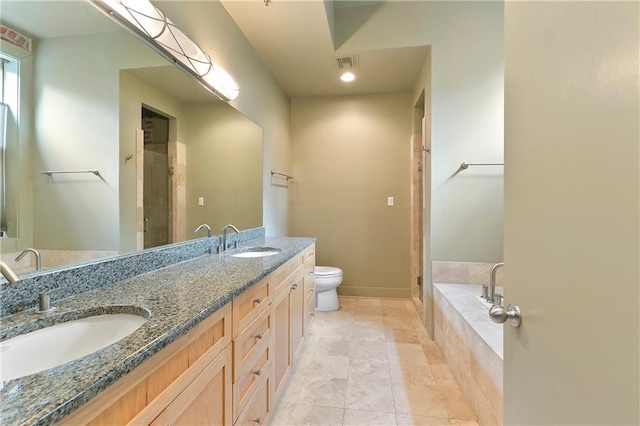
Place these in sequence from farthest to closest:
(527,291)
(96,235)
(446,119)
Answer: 1. (446,119)
2. (96,235)
3. (527,291)

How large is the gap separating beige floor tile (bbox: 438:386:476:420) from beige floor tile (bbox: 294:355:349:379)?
61cm

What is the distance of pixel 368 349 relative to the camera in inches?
90.9

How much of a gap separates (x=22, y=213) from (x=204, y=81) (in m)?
1.21

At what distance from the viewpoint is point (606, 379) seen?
48 centimetres

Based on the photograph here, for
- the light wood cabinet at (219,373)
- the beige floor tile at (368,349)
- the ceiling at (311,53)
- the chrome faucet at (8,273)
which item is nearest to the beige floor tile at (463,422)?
the beige floor tile at (368,349)

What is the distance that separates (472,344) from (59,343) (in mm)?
1831

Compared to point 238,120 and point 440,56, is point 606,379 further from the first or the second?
point 440,56

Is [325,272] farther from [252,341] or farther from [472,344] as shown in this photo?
[252,341]

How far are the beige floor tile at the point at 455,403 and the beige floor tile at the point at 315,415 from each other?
612mm

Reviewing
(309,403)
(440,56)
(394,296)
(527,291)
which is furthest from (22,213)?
(394,296)

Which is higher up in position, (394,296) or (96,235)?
(96,235)

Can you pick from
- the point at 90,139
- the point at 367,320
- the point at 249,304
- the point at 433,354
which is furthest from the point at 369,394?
the point at 90,139

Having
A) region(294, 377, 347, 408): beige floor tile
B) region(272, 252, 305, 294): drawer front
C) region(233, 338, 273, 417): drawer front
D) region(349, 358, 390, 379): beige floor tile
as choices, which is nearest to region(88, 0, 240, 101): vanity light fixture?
region(272, 252, 305, 294): drawer front

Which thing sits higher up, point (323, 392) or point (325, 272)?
point (325, 272)
